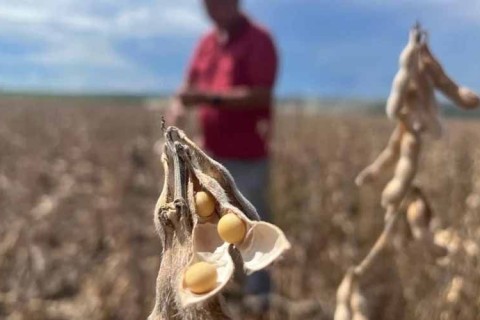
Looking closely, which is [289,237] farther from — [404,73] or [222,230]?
[222,230]

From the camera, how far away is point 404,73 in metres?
1.08

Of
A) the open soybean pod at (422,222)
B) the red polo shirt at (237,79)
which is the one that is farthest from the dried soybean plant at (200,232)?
the red polo shirt at (237,79)

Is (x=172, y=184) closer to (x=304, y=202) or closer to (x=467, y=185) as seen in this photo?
(x=467, y=185)

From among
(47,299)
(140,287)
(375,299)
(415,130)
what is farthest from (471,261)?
(47,299)

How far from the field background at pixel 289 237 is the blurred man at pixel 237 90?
0.76ft

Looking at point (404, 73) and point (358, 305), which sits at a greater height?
point (404, 73)

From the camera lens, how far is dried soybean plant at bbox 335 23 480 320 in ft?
3.56

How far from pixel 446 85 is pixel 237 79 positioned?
7.82ft

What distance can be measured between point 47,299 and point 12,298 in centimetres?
141

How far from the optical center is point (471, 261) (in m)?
1.39

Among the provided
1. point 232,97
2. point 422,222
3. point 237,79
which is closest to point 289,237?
point 237,79

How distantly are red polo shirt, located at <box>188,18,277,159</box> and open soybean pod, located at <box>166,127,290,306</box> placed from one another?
261 centimetres

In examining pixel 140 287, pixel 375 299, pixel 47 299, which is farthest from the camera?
pixel 47 299

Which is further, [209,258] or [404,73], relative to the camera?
[404,73]
